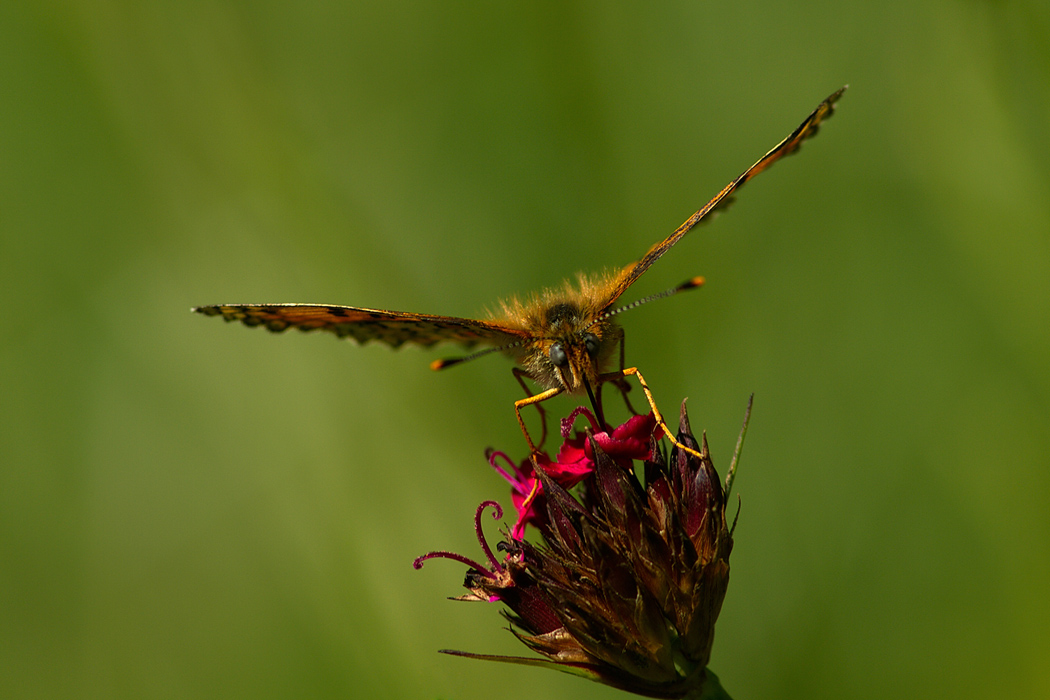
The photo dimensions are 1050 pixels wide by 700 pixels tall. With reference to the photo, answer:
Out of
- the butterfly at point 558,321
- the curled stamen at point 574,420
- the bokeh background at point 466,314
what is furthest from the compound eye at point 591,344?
the bokeh background at point 466,314

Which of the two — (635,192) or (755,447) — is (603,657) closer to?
(755,447)

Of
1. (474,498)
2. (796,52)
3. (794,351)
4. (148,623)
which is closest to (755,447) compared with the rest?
(794,351)

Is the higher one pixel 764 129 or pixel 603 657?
pixel 764 129

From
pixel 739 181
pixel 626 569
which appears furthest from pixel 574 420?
pixel 739 181

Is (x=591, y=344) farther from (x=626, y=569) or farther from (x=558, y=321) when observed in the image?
(x=626, y=569)

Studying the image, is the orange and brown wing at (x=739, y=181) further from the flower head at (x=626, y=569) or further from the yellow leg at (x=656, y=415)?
the flower head at (x=626, y=569)

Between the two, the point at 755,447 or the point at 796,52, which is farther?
the point at 796,52
